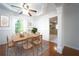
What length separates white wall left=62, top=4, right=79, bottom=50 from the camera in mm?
1836

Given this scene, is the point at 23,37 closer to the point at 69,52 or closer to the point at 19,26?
the point at 19,26

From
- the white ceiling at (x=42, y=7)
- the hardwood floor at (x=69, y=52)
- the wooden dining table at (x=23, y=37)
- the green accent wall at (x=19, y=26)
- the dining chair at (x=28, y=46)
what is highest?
the white ceiling at (x=42, y=7)

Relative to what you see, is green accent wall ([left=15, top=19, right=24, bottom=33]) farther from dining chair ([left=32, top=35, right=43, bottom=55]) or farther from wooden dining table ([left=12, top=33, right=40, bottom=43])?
dining chair ([left=32, top=35, right=43, bottom=55])

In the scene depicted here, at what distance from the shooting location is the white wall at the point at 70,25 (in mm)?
1836

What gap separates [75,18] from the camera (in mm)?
1848

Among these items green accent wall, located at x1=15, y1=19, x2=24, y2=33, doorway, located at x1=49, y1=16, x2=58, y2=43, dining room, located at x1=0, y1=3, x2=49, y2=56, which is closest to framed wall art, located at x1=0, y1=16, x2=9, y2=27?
dining room, located at x1=0, y1=3, x2=49, y2=56

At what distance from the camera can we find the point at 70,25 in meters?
1.84

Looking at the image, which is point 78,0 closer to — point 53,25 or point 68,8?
point 68,8

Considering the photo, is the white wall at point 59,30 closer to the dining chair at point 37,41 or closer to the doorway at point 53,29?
the doorway at point 53,29

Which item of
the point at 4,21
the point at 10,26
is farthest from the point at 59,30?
the point at 4,21

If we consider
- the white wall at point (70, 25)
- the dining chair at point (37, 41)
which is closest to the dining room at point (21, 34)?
the dining chair at point (37, 41)

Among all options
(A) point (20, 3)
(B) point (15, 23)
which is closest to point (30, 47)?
(B) point (15, 23)

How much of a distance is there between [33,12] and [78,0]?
2.50 ft

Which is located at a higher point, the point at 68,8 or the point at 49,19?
the point at 68,8
